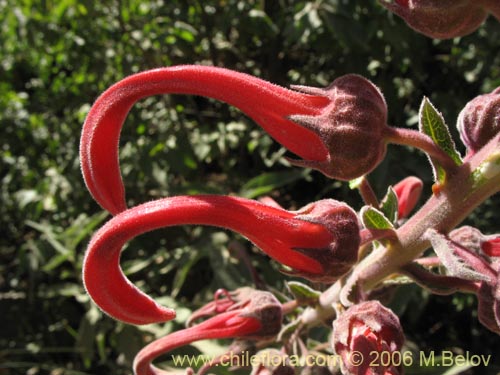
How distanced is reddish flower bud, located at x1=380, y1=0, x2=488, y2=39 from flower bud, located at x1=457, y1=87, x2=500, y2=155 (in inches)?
5.3

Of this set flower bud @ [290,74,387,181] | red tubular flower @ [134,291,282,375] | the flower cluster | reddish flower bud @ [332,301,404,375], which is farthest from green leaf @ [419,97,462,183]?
red tubular flower @ [134,291,282,375]

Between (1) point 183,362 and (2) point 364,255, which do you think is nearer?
(2) point 364,255

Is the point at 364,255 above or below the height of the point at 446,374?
above

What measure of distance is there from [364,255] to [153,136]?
176 cm

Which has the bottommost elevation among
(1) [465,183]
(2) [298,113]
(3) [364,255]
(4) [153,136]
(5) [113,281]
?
(4) [153,136]

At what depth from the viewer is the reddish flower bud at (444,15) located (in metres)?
0.96

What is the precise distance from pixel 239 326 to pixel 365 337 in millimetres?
426

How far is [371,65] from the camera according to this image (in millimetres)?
2658

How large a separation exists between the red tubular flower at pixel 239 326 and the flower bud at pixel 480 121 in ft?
1.95

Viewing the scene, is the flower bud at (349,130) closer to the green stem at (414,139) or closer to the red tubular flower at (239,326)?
the green stem at (414,139)

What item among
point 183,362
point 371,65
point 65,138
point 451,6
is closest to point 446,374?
point 183,362

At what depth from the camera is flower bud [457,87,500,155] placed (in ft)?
3.39

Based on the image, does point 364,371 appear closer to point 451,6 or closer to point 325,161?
point 325,161

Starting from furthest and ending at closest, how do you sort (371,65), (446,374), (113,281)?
(371,65), (446,374), (113,281)
